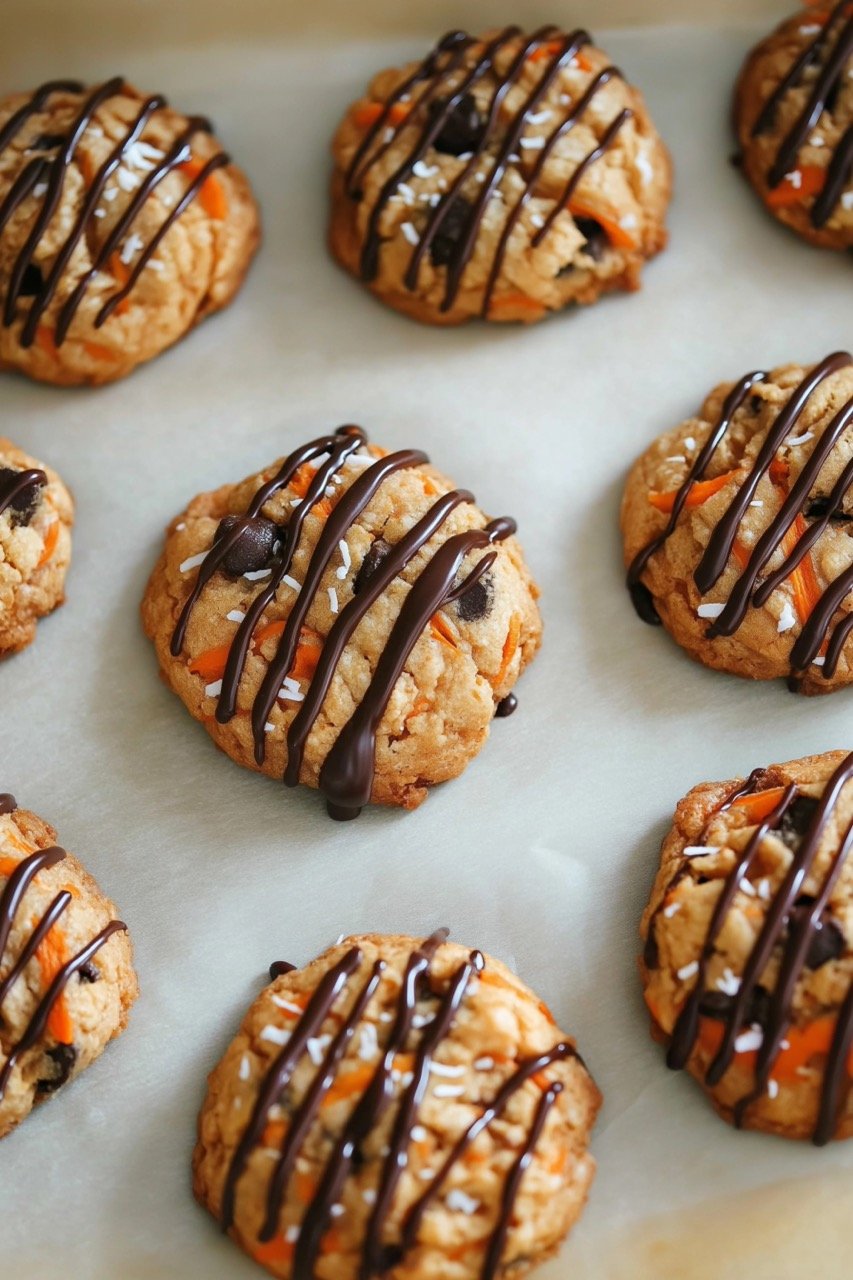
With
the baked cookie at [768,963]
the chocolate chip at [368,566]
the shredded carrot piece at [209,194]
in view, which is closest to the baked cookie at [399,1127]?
the baked cookie at [768,963]

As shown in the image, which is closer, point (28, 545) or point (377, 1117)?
point (377, 1117)

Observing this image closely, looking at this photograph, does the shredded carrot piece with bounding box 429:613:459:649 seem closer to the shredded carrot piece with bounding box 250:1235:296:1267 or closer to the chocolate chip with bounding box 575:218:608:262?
the chocolate chip with bounding box 575:218:608:262

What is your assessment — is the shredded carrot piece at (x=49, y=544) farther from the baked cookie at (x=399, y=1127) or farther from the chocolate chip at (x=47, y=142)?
the baked cookie at (x=399, y=1127)

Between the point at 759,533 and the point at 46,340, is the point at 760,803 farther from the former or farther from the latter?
the point at 46,340

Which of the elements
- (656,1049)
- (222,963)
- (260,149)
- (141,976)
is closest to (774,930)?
(656,1049)

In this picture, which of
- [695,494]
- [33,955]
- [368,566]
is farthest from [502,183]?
[33,955]

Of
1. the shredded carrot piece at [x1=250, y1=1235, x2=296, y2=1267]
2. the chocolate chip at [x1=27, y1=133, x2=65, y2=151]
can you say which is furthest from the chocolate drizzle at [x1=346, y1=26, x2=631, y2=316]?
the shredded carrot piece at [x1=250, y1=1235, x2=296, y2=1267]
